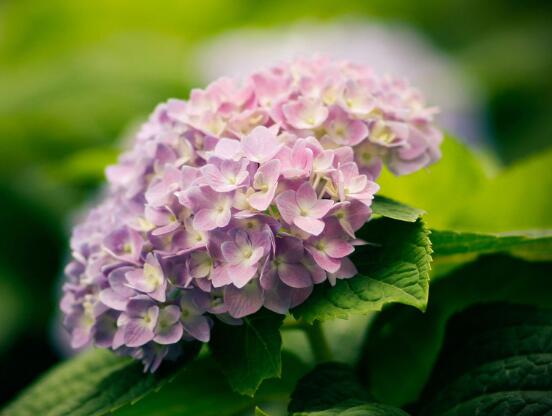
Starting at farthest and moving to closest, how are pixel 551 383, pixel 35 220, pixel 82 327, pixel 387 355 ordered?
pixel 35 220 → pixel 387 355 → pixel 82 327 → pixel 551 383

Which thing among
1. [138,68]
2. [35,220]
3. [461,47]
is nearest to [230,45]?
[138,68]

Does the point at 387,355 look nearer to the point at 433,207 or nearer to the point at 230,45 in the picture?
the point at 433,207

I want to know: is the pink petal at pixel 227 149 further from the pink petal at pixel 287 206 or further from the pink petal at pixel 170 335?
the pink petal at pixel 170 335

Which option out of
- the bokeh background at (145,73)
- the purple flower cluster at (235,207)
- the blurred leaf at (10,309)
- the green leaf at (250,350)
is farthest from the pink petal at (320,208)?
the blurred leaf at (10,309)

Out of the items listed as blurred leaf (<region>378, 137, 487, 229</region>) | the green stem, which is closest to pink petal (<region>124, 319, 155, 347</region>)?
the green stem

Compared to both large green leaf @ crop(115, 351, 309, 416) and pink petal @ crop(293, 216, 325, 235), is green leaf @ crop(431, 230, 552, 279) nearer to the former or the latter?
pink petal @ crop(293, 216, 325, 235)

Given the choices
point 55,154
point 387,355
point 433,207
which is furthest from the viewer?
point 55,154
